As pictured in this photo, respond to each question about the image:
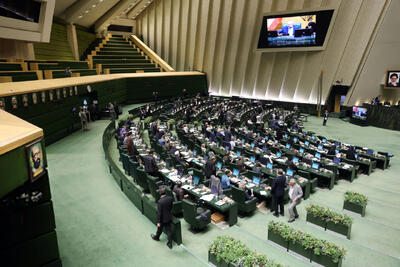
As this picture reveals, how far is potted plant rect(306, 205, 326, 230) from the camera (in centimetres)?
710

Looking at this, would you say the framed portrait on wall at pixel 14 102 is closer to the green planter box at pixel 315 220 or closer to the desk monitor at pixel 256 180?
the desk monitor at pixel 256 180

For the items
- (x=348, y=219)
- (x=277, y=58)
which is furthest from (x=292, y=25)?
(x=348, y=219)

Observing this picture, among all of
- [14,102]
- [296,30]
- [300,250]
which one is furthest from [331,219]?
[296,30]

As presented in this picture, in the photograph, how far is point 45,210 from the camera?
488cm

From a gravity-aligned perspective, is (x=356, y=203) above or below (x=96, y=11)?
below

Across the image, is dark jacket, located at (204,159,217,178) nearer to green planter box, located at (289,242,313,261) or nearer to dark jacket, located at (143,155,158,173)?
dark jacket, located at (143,155,158,173)

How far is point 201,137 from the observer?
15133 millimetres

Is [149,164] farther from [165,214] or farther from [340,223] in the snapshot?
[340,223]

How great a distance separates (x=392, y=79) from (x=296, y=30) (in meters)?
9.04

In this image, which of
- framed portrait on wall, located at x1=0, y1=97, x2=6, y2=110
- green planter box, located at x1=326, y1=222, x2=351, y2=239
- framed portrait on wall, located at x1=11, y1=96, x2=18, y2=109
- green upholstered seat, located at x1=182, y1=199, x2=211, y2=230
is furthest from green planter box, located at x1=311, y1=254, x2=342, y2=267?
framed portrait on wall, located at x1=11, y1=96, x2=18, y2=109

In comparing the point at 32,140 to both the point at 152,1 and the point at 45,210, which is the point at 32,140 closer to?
the point at 45,210

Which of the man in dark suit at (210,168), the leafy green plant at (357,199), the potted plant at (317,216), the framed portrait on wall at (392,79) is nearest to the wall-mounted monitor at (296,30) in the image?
the framed portrait on wall at (392,79)

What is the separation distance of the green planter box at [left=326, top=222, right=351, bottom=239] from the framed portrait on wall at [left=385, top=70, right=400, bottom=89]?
20.5 meters

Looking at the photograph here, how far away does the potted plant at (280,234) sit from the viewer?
6.16 metres
